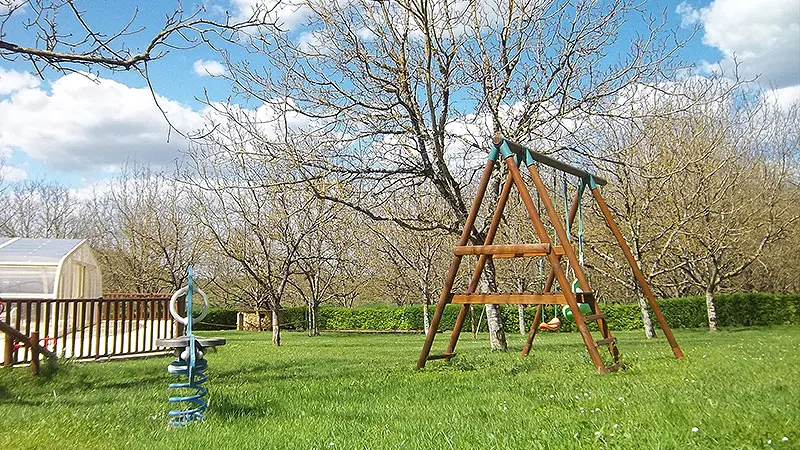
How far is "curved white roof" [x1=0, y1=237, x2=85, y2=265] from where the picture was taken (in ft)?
56.1

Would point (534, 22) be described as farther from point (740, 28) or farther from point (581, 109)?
point (740, 28)

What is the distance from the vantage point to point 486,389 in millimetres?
6871

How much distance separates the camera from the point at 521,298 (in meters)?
8.34

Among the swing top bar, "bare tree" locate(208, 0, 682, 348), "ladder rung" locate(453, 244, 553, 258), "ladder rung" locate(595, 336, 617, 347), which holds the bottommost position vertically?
"ladder rung" locate(595, 336, 617, 347)

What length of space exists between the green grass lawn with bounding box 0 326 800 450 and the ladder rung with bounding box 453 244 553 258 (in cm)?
158

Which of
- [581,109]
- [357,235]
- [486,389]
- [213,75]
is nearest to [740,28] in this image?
[581,109]

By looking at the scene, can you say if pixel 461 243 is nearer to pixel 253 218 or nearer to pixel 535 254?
pixel 535 254

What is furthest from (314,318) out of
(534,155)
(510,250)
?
(510,250)

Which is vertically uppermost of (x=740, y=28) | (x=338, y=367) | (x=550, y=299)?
(x=740, y=28)

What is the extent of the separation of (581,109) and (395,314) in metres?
20.9

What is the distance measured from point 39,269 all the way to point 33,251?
3.11 ft

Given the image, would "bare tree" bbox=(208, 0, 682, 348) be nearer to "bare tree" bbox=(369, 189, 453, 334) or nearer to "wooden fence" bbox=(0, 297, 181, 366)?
"wooden fence" bbox=(0, 297, 181, 366)

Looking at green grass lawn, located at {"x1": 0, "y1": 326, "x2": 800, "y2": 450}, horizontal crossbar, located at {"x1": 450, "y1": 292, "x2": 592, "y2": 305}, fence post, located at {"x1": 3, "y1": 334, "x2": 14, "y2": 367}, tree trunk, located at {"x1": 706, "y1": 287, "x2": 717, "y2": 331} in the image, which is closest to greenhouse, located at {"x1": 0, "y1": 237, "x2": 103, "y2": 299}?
fence post, located at {"x1": 3, "y1": 334, "x2": 14, "y2": 367}

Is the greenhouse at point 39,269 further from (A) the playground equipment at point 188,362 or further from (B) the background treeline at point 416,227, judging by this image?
(A) the playground equipment at point 188,362
